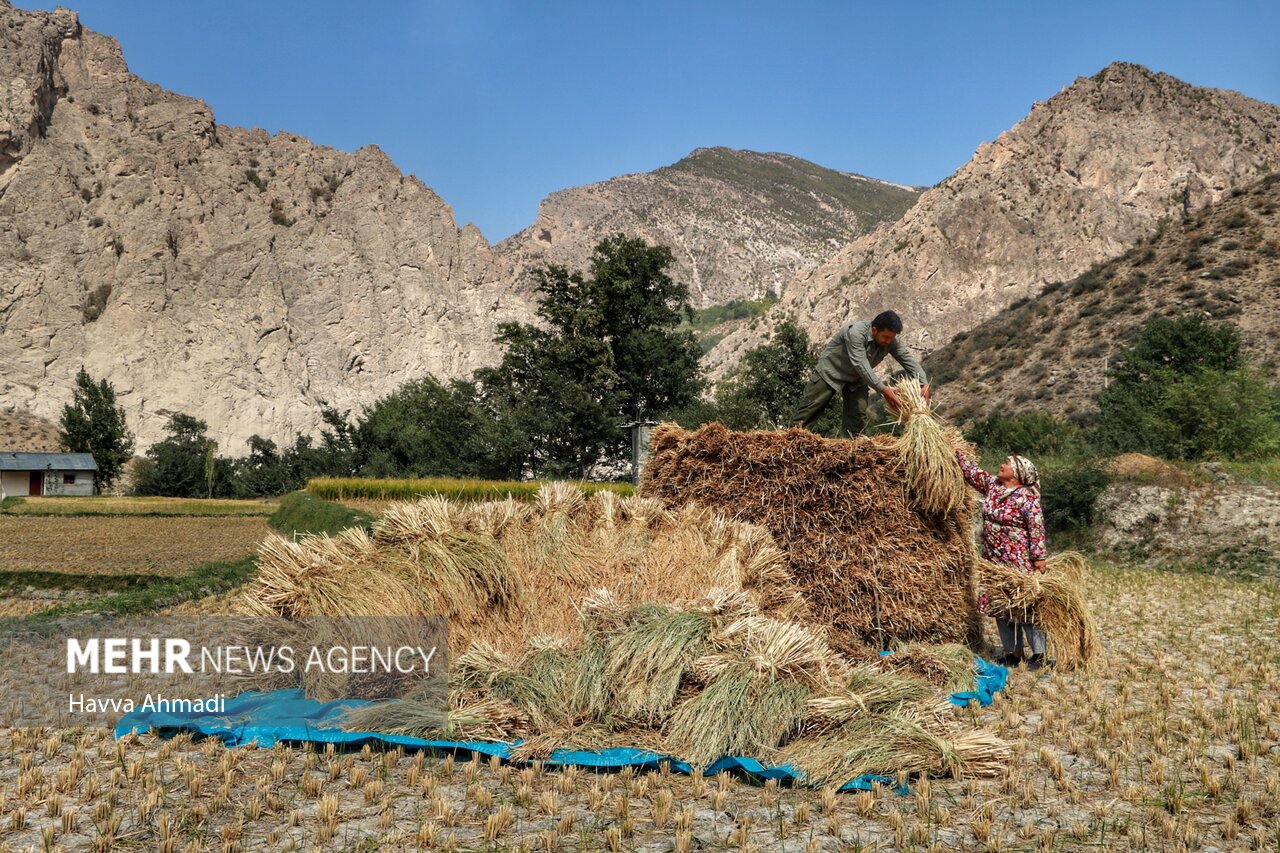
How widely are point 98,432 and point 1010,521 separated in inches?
2446

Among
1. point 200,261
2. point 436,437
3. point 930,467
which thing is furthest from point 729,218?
point 930,467

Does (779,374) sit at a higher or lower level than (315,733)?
higher

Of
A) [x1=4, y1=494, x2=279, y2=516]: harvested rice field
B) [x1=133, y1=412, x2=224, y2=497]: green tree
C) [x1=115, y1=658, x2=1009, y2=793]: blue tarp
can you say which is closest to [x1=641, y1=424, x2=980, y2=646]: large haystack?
[x1=115, y1=658, x2=1009, y2=793]: blue tarp

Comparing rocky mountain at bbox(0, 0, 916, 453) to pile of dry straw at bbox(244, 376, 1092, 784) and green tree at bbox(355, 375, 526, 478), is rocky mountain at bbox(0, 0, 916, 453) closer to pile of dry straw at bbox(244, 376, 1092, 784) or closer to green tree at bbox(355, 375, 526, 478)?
green tree at bbox(355, 375, 526, 478)

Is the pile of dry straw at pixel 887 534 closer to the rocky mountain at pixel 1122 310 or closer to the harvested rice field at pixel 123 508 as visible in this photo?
the rocky mountain at pixel 1122 310

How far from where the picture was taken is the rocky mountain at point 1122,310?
3662 cm

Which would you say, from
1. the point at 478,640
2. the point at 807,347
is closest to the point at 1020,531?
the point at 478,640

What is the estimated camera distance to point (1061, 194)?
8212 cm

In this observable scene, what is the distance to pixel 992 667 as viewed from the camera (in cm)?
646

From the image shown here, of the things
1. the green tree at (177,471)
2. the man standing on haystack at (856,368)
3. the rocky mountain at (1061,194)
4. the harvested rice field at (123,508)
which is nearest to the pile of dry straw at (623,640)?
the man standing on haystack at (856,368)

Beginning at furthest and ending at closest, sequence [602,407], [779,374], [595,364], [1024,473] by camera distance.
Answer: [595,364] < [602,407] < [779,374] < [1024,473]

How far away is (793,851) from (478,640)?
2.67m

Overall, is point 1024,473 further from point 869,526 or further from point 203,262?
point 203,262

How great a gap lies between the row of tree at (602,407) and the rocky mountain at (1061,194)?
134 feet
